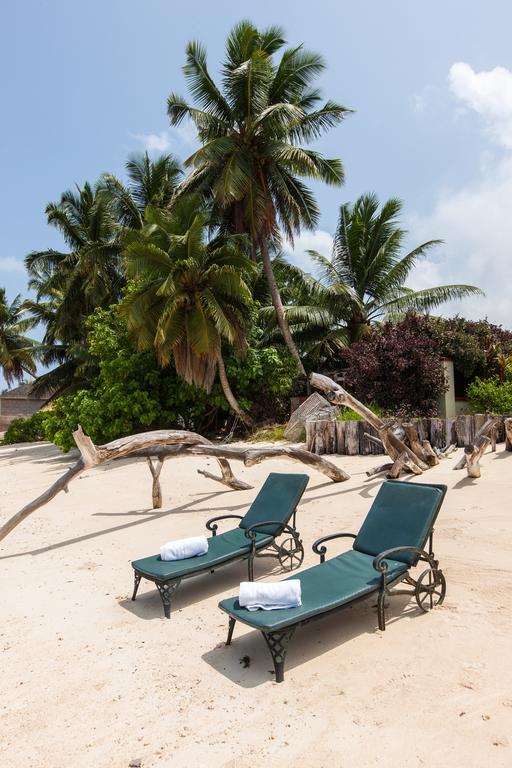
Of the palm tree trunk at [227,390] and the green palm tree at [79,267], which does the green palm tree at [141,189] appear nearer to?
the green palm tree at [79,267]

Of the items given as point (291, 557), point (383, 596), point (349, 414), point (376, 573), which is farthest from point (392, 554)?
point (349, 414)

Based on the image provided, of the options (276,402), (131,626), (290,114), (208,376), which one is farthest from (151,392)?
(131,626)

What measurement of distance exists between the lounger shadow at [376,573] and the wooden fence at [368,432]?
6577mm

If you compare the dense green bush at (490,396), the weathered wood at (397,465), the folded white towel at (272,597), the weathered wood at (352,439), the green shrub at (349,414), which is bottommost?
the folded white towel at (272,597)

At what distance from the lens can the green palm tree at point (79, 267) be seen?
2275 cm

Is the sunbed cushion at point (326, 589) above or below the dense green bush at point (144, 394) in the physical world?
below

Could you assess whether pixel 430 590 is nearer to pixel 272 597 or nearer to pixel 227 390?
pixel 272 597

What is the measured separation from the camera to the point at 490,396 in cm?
1662

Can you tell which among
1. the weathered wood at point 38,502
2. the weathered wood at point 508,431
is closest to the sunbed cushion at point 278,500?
the weathered wood at point 38,502

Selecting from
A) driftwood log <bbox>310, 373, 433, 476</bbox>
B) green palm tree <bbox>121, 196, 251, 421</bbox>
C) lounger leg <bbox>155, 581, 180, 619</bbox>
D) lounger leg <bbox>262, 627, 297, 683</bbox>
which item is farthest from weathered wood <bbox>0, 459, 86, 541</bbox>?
green palm tree <bbox>121, 196, 251, 421</bbox>

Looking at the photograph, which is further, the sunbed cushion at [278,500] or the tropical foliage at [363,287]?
the tropical foliage at [363,287]

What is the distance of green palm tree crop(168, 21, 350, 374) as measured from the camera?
17.7 metres

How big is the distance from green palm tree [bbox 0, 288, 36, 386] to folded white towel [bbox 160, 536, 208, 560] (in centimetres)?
3335

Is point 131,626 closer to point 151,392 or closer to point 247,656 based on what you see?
point 247,656
